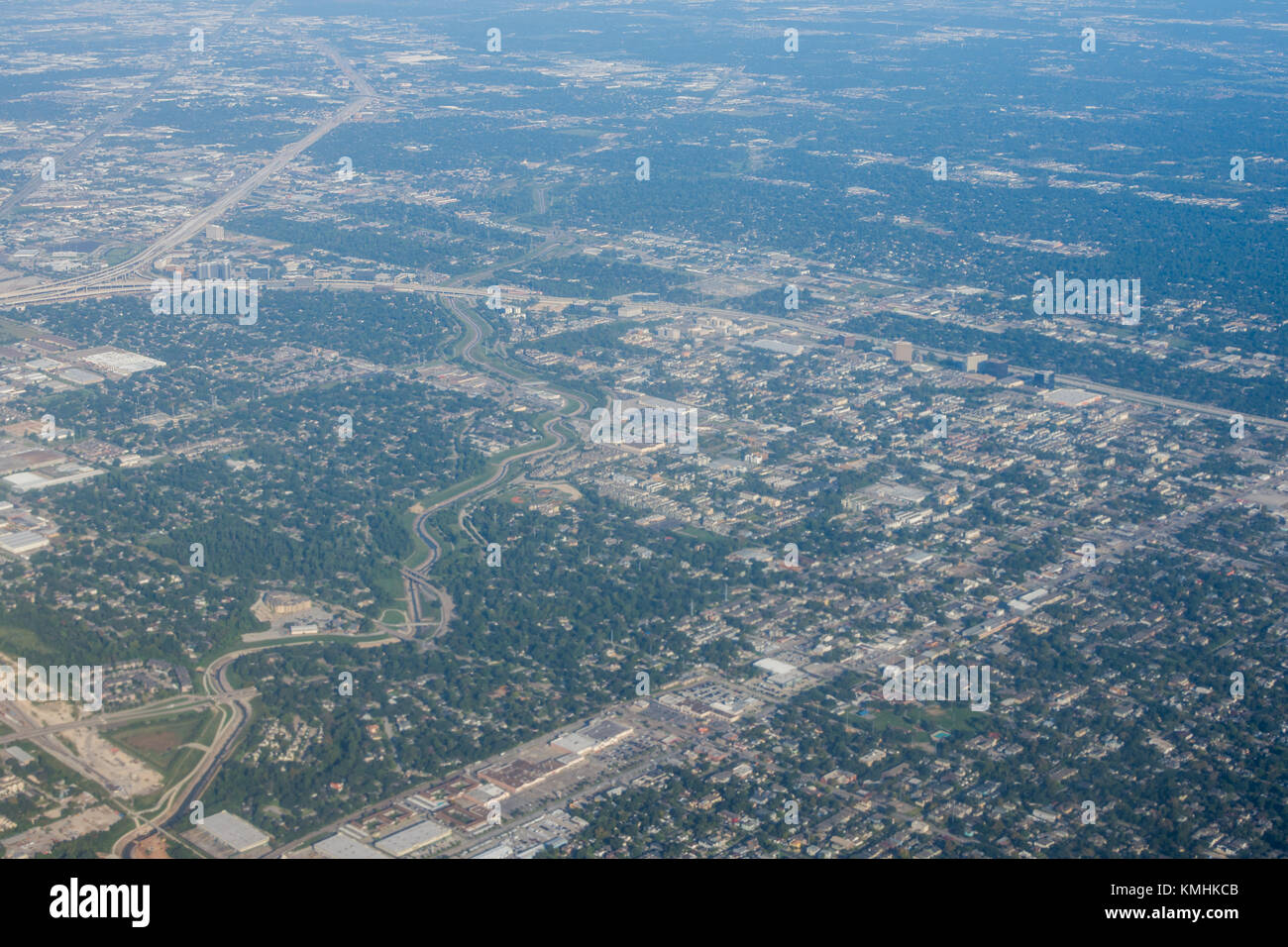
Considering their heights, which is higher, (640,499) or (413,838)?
(640,499)

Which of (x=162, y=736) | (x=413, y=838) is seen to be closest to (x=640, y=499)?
(x=162, y=736)

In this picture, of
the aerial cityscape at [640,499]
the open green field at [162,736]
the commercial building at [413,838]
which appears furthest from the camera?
the open green field at [162,736]

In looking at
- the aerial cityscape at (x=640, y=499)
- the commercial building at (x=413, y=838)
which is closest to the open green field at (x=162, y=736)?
the aerial cityscape at (x=640, y=499)

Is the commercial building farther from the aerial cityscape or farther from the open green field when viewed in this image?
the open green field

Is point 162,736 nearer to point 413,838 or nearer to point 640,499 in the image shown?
point 413,838

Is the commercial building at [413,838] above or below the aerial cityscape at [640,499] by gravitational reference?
below

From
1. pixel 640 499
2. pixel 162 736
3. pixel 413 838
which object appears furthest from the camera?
pixel 640 499

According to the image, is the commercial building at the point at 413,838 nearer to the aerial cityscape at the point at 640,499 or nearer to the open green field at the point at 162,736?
the aerial cityscape at the point at 640,499

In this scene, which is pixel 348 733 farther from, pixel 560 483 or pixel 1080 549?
pixel 1080 549
